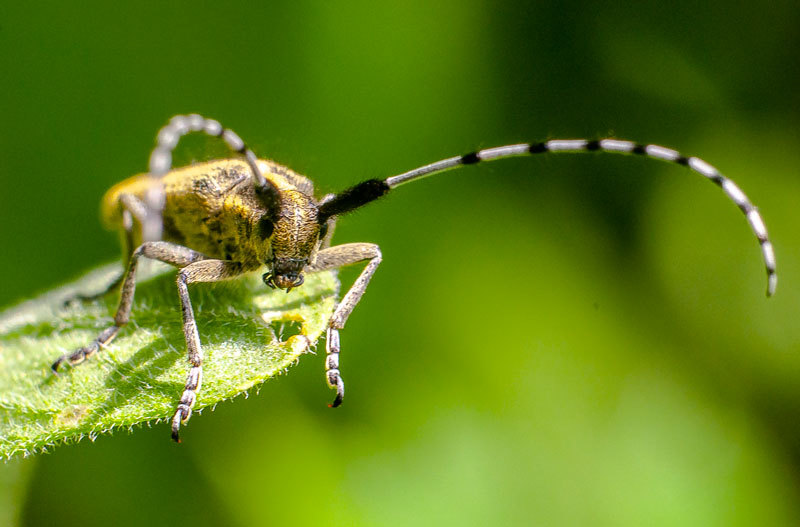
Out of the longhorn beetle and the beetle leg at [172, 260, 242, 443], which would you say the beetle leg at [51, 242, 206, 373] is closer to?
the longhorn beetle

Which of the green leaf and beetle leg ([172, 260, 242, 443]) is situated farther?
beetle leg ([172, 260, 242, 443])

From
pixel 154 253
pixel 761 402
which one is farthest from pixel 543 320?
pixel 154 253

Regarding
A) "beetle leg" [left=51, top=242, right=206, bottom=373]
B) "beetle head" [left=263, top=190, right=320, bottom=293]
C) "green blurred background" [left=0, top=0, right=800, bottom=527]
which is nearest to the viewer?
"beetle leg" [left=51, top=242, right=206, bottom=373]

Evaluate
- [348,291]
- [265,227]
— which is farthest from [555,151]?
[265,227]

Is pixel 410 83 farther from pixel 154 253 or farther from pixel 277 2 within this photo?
pixel 154 253

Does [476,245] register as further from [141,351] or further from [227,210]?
[141,351]

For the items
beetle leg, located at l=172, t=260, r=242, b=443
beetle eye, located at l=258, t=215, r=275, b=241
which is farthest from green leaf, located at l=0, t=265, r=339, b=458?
beetle eye, located at l=258, t=215, r=275, b=241

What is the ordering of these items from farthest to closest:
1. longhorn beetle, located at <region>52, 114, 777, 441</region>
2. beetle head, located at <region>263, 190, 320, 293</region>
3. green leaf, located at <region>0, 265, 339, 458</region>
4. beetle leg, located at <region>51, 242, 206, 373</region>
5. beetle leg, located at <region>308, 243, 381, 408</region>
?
1. beetle head, located at <region>263, 190, 320, 293</region>
2. beetle leg, located at <region>308, 243, 381, 408</region>
3. beetle leg, located at <region>51, 242, 206, 373</region>
4. longhorn beetle, located at <region>52, 114, 777, 441</region>
5. green leaf, located at <region>0, 265, 339, 458</region>

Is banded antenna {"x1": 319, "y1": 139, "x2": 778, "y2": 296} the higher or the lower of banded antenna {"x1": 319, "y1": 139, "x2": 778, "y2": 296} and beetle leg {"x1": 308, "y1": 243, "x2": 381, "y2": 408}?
the higher
